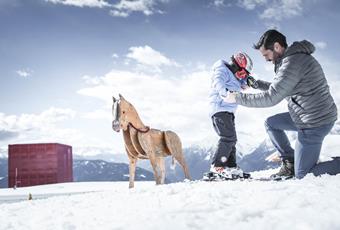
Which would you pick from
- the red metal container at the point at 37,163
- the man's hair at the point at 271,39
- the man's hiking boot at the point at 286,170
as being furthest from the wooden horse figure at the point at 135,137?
the red metal container at the point at 37,163

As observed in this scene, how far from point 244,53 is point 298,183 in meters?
2.56

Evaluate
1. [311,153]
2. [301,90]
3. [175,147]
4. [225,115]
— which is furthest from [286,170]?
[175,147]

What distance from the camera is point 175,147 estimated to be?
7691 mm

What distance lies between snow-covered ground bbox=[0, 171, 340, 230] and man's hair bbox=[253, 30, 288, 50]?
1502 mm

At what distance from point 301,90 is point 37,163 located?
283 ft

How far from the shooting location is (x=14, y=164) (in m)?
86.0

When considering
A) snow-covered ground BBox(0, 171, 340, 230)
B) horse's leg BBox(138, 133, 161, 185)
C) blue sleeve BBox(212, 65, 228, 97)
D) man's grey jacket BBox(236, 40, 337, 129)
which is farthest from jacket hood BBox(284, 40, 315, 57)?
horse's leg BBox(138, 133, 161, 185)

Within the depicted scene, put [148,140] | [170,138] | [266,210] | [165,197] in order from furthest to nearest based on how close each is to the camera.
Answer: [170,138] < [148,140] < [165,197] < [266,210]

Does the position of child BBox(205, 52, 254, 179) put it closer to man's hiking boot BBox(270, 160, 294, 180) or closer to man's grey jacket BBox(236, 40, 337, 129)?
man's hiking boot BBox(270, 160, 294, 180)

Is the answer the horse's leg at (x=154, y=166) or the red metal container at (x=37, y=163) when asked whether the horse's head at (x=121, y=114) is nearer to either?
the horse's leg at (x=154, y=166)

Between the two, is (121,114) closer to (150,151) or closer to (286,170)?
(150,151)

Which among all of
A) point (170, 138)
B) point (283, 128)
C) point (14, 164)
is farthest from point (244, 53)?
point (14, 164)

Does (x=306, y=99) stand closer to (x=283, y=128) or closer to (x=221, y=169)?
(x=283, y=128)

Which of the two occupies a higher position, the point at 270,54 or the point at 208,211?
the point at 270,54
